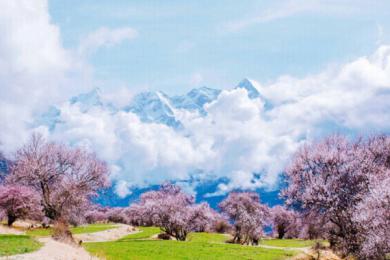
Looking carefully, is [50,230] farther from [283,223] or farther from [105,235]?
[283,223]

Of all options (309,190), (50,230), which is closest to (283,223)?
(50,230)

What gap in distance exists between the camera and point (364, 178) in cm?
4434

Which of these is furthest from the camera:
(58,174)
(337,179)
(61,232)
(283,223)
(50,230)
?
(283,223)

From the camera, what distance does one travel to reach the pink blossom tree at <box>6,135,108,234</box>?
55219 millimetres

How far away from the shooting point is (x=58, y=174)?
5662 centimetres

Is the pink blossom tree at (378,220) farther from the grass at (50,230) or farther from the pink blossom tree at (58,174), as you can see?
the grass at (50,230)

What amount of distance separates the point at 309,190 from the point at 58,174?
2990 centimetres

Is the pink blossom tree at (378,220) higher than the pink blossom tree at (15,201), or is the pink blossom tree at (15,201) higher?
the pink blossom tree at (15,201)

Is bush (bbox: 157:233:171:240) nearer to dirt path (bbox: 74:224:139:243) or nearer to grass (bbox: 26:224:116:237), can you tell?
dirt path (bbox: 74:224:139:243)

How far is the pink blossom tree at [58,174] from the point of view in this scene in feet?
181

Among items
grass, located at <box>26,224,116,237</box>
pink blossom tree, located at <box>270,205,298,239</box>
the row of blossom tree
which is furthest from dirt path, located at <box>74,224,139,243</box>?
pink blossom tree, located at <box>270,205,298,239</box>

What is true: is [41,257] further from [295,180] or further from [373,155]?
[373,155]

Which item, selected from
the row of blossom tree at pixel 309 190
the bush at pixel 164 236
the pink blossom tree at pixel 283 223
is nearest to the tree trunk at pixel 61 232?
the row of blossom tree at pixel 309 190

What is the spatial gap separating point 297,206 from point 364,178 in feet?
24.9
